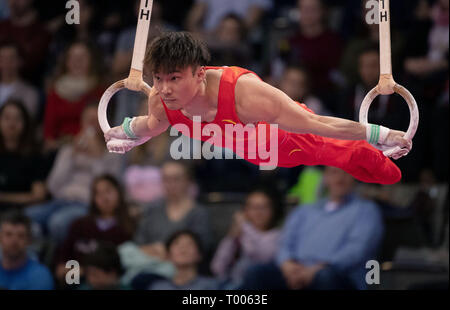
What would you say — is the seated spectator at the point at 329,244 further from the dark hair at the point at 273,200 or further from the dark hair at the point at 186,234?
the dark hair at the point at 186,234

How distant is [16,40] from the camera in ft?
20.0

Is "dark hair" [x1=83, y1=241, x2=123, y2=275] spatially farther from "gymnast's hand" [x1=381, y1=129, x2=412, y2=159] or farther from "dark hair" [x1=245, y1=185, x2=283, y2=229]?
"gymnast's hand" [x1=381, y1=129, x2=412, y2=159]

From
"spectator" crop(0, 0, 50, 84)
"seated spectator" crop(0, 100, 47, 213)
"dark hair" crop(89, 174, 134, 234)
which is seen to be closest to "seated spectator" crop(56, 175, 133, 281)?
"dark hair" crop(89, 174, 134, 234)

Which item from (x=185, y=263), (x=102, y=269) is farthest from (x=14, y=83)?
(x=185, y=263)

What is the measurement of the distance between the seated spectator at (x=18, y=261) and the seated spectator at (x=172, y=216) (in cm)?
71

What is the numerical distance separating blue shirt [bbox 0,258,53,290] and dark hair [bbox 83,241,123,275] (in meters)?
0.26

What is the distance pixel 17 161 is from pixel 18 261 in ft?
3.33

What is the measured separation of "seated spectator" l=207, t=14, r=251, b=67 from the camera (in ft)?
18.2

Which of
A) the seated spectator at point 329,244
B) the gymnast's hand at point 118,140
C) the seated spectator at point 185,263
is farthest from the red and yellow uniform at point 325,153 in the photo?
the seated spectator at point 185,263

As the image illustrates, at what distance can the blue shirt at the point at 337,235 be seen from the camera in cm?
457

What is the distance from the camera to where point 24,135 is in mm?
5578

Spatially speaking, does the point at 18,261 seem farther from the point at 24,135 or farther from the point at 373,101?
the point at 373,101
